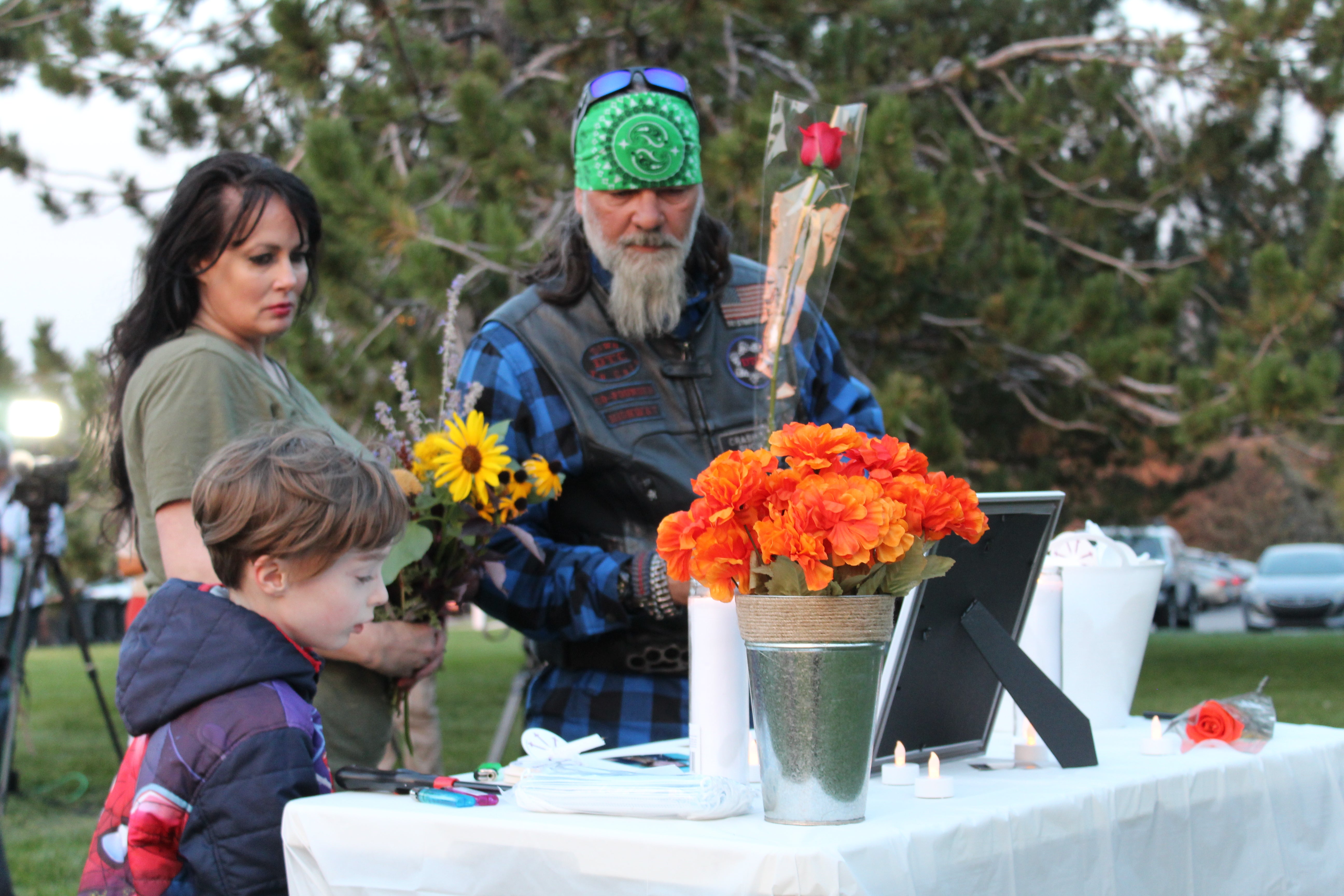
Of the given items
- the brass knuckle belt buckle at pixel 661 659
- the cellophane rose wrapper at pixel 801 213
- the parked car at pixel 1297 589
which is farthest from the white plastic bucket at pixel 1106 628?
the parked car at pixel 1297 589

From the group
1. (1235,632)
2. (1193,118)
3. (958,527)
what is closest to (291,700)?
(958,527)

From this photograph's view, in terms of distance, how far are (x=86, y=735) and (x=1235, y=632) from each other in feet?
50.1

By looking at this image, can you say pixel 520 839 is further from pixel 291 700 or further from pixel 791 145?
pixel 791 145

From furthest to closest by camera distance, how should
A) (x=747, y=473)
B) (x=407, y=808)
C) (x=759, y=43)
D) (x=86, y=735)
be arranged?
(x=86, y=735), (x=759, y=43), (x=407, y=808), (x=747, y=473)

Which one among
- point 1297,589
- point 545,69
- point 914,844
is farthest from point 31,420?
point 1297,589

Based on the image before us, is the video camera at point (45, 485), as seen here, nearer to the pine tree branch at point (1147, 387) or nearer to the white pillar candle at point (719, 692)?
the white pillar candle at point (719, 692)

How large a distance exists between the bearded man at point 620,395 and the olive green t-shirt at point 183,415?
439mm

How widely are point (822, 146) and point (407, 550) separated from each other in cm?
94

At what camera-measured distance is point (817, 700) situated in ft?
4.24

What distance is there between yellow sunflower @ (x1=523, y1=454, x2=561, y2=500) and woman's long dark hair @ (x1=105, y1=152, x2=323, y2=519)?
26.5 inches

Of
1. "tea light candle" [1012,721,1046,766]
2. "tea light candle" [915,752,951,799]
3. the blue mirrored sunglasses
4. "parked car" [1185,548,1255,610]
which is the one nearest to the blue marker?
"tea light candle" [915,752,951,799]

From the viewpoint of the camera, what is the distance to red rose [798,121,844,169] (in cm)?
205

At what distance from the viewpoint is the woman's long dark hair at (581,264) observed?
2691 millimetres

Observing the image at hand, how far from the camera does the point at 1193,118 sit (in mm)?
8430
